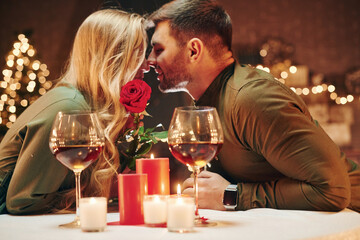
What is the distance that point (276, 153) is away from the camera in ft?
4.57

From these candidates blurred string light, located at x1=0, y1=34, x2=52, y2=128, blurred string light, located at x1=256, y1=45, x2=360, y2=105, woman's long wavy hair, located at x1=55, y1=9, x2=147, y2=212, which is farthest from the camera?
blurred string light, located at x1=256, y1=45, x2=360, y2=105

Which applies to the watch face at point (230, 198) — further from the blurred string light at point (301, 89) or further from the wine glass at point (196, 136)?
the blurred string light at point (301, 89)

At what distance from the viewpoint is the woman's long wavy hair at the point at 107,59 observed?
1.66 metres

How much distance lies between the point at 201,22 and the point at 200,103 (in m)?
0.32

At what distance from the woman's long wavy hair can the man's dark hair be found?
0.14 meters

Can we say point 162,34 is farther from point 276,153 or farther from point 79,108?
point 276,153

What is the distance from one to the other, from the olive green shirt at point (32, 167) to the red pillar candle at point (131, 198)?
37cm

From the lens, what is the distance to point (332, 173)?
1.32 m

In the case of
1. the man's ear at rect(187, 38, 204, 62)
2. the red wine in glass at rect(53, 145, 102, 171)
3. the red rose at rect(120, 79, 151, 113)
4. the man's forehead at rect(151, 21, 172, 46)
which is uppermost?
the man's forehead at rect(151, 21, 172, 46)

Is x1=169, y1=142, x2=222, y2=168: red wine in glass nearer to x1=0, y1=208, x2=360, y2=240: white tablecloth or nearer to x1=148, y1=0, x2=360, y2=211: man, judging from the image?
x1=0, y1=208, x2=360, y2=240: white tablecloth

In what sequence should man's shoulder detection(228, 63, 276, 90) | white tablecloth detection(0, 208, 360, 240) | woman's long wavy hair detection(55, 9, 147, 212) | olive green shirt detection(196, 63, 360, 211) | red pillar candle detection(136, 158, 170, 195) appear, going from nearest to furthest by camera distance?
white tablecloth detection(0, 208, 360, 240), red pillar candle detection(136, 158, 170, 195), olive green shirt detection(196, 63, 360, 211), man's shoulder detection(228, 63, 276, 90), woman's long wavy hair detection(55, 9, 147, 212)

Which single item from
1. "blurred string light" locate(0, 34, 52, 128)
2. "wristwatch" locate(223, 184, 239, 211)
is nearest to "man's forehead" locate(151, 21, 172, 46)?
"wristwatch" locate(223, 184, 239, 211)

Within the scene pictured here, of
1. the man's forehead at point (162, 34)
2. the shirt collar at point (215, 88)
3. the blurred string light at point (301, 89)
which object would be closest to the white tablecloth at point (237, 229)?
the shirt collar at point (215, 88)

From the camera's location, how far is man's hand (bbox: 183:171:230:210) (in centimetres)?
136
